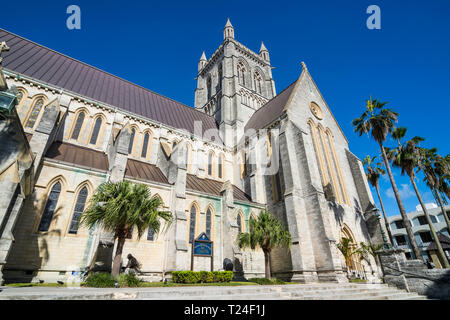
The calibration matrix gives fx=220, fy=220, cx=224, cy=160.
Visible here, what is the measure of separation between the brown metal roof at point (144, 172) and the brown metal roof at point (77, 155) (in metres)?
1.79

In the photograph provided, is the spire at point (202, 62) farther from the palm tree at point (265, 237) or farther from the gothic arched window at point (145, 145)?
the palm tree at point (265, 237)

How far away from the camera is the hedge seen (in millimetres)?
13094

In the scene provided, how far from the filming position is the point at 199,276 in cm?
1355

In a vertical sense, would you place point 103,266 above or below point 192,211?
below

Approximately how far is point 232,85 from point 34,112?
2621cm

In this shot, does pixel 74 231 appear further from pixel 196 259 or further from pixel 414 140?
pixel 414 140

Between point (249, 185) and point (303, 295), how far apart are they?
17.0 m

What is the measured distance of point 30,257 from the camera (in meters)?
11.5

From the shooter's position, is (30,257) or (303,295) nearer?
(303,295)

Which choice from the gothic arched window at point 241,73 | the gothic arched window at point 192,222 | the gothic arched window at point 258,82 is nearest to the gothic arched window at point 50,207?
the gothic arched window at point 192,222

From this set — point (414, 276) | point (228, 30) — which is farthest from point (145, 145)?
point (228, 30)

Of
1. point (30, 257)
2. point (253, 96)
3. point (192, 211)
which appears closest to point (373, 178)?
point (253, 96)

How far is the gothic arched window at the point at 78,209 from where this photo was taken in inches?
515

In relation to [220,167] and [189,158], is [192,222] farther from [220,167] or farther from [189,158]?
[220,167]
